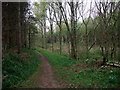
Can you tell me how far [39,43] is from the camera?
4603 centimetres

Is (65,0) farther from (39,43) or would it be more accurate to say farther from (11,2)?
(39,43)

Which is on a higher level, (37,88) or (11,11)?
(11,11)

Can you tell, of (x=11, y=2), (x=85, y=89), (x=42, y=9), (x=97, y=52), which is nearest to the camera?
(x=85, y=89)

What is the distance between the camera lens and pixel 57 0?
1839 cm

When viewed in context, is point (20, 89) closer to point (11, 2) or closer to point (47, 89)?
point (47, 89)

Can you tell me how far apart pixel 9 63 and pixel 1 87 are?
2.98 m

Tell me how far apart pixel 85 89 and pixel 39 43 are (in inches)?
1641

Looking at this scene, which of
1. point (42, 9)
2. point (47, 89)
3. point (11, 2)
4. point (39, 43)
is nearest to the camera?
point (47, 89)

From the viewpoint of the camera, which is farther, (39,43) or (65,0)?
(39,43)

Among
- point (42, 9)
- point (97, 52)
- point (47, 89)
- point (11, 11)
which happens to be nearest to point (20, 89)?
point (47, 89)

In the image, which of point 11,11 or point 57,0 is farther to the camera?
point 57,0

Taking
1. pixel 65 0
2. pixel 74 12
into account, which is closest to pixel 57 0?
pixel 65 0

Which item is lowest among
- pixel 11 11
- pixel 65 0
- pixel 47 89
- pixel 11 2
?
pixel 47 89

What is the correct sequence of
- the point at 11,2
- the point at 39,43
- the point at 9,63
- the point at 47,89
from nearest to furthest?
the point at 47,89, the point at 9,63, the point at 11,2, the point at 39,43
